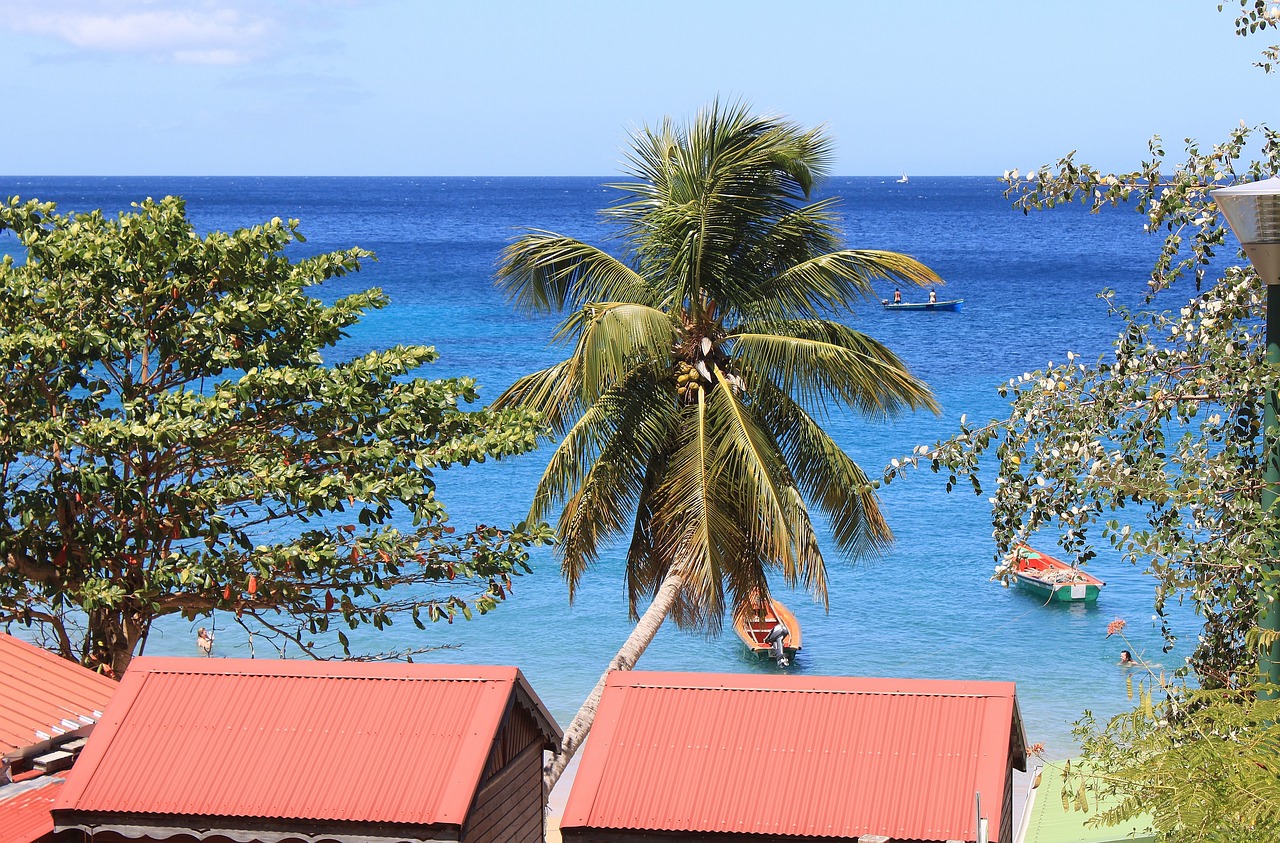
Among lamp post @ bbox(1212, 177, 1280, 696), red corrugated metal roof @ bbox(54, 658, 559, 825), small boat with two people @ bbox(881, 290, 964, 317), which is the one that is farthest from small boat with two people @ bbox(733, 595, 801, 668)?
small boat with two people @ bbox(881, 290, 964, 317)

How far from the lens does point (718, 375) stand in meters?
15.4

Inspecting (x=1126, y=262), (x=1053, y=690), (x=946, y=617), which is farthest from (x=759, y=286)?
(x=1126, y=262)

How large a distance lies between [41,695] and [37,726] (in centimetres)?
43

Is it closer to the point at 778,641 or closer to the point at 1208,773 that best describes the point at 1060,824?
the point at 1208,773

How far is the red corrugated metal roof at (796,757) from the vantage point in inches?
300

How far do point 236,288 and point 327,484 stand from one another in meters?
2.33

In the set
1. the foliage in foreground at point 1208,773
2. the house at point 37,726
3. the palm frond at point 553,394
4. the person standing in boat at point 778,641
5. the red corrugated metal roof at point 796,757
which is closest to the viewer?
the foliage in foreground at point 1208,773

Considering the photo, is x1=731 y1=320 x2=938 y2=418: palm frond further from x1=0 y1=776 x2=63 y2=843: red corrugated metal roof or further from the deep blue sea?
x1=0 y1=776 x2=63 y2=843: red corrugated metal roof

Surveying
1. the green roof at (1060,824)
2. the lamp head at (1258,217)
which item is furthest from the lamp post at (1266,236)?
the green roof at (1060,824)

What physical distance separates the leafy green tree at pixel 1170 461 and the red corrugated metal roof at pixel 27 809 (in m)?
5.85

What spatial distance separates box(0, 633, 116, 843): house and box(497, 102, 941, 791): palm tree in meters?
6.25

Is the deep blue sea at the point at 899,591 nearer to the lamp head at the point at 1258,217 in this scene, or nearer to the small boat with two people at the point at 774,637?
the small boat with two people at the point at 774,637

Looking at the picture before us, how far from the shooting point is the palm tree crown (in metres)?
14.9

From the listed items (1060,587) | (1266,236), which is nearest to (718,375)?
(1266,236)
